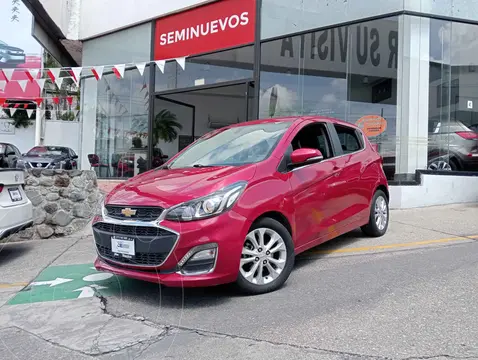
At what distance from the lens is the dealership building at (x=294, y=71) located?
9844 mm

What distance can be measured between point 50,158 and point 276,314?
51.1 feet

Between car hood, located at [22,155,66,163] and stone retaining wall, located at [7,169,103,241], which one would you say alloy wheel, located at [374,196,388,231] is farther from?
car hood, located at [22,155,66,163]

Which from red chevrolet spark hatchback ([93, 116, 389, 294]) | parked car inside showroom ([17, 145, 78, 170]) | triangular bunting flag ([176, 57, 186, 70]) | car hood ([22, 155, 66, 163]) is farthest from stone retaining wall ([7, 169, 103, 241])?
car hood ([22, 155, 66, 163])

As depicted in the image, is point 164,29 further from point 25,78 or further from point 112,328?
point 112,328

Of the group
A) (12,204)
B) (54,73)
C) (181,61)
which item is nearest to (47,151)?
(54,73)

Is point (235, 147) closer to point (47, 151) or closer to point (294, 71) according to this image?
point (294, 71)

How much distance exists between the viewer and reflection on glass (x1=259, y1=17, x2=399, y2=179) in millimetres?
10031

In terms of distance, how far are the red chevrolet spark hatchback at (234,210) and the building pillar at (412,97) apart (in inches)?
192

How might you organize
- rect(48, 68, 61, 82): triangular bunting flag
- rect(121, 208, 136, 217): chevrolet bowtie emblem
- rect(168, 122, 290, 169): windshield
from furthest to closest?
1. rect(48, 68, 61, 82): triangular bunting flag
2. rect(168, 122, 290, 169): windshield
3. rect(121, 208, 136, 217): chevrolet bowtie emblem

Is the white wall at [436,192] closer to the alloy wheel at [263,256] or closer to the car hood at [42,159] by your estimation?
the alloy wheel at [263,256]

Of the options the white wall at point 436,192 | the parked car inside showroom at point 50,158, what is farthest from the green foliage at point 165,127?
the white wall at point 436,192

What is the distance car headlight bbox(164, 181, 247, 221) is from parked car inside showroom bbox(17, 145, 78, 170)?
528 inches

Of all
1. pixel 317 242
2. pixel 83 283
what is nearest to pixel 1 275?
pixel 83 283

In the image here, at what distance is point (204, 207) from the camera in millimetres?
3729
